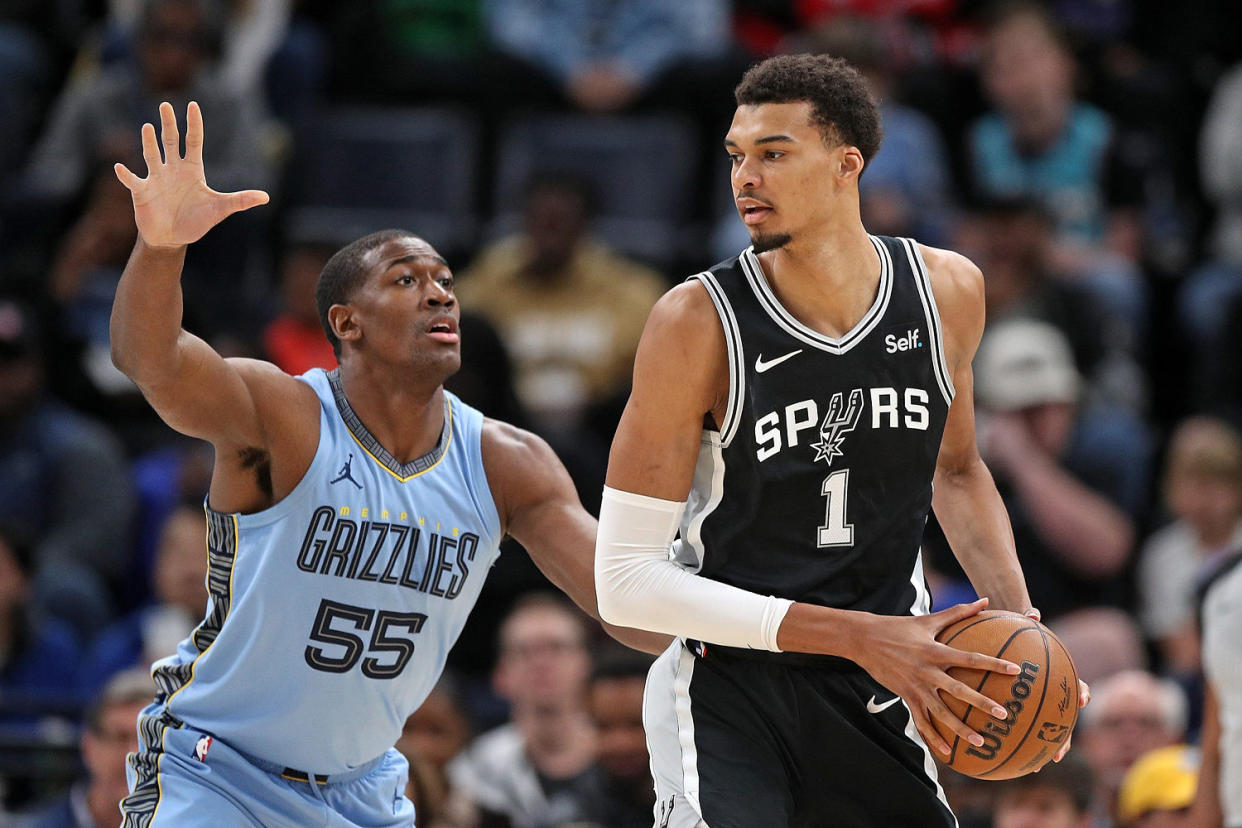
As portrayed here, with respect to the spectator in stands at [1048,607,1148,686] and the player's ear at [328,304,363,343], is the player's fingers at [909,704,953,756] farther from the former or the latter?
the spectator in stands at [1048,607,1148,686]

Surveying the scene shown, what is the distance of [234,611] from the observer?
487 cm

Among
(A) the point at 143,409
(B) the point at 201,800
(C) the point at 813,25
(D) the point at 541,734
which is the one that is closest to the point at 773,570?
(B) the point at 201,800

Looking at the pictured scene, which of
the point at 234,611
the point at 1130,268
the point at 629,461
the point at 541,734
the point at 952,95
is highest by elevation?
the point at 952,95

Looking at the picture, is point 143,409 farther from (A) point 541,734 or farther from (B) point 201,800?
(B) point 201,800

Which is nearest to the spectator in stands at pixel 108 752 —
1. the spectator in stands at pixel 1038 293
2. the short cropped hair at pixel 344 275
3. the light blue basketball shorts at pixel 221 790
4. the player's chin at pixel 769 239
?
the light blue basketball shorts at pixel 221 790

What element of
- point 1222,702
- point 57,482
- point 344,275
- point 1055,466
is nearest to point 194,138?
point 344,275

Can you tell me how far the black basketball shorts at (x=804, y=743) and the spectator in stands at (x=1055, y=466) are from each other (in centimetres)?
427

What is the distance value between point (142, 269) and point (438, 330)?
896 mm

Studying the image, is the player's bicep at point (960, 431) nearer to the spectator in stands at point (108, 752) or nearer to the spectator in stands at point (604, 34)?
the spectator in stands at point (108, 752)

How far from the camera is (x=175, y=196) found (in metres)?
4.60

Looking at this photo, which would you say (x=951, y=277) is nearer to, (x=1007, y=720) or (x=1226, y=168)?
(x=1007, y=720)

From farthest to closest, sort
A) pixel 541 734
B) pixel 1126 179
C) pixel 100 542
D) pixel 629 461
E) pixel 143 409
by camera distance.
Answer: pixel 1126 179 < pixel 143 409 < pixel 100 542 < pixel 541 734 < pixel 629 461

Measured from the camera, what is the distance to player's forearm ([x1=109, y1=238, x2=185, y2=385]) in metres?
4.51

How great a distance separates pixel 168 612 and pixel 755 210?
475cm
